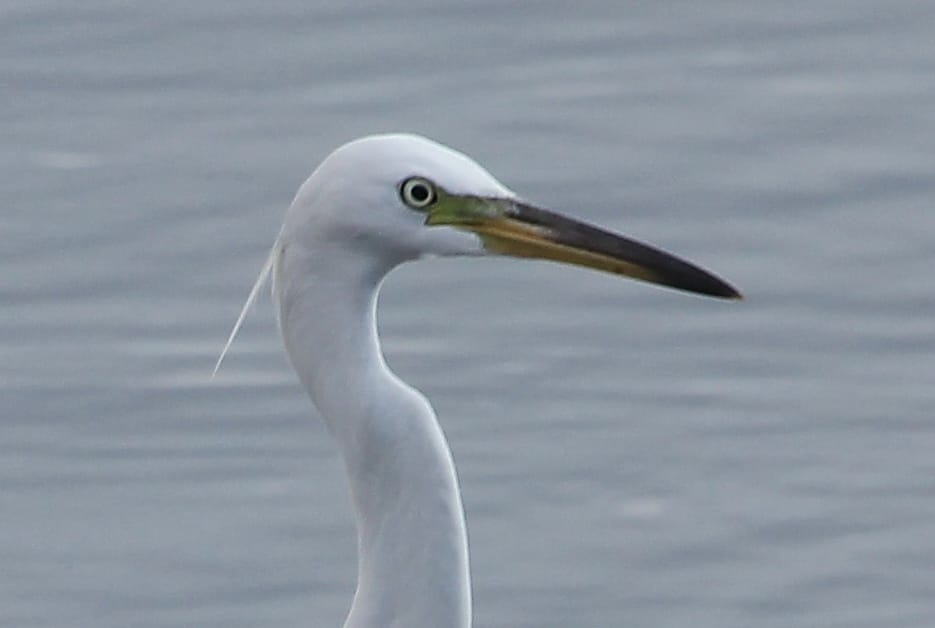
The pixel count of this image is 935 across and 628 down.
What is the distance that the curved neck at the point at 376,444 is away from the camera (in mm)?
6242

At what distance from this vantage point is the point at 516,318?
33.2 feet

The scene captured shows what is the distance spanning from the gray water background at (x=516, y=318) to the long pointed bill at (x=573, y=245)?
8.95 ft

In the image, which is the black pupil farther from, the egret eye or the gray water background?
the gray water background

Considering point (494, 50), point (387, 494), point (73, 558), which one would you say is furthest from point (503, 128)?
point (387, 494)

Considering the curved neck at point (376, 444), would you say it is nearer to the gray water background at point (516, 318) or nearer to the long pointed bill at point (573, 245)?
the long pointed bill at point (573, 245)

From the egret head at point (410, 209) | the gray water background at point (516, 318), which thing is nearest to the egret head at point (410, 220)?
the egret head at point (410, 209)

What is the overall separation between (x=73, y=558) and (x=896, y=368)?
2.82m

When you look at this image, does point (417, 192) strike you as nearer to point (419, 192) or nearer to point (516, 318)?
point (419, 192)

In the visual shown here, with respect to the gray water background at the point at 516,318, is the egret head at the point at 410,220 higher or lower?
lower

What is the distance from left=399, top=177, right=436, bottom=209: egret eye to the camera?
6.13 meters

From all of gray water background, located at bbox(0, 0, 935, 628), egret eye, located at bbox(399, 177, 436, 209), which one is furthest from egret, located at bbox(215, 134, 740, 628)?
gray water background, located at bbox(0, 0, 935, 628)

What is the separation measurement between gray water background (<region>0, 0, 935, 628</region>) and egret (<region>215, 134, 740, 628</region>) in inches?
99.5

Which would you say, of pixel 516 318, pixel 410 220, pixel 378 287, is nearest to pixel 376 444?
pixel 378 287

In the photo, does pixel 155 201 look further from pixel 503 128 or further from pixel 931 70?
pixel 931 70
